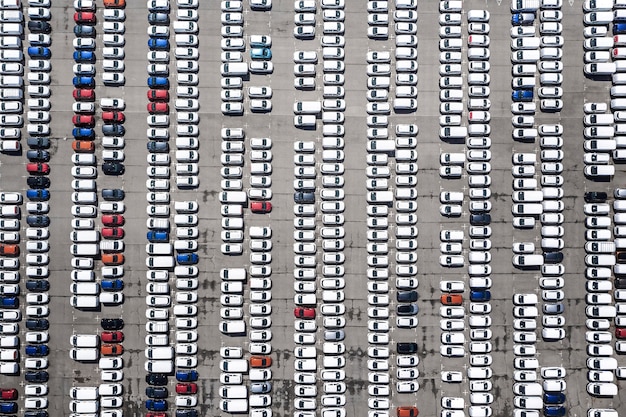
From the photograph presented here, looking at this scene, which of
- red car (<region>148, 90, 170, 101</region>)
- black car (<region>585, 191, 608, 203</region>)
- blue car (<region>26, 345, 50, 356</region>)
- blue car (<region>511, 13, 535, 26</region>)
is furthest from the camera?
blue car (<region>511, 13, 535, 26</region>)

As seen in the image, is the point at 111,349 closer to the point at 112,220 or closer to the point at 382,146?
the point at 112,220

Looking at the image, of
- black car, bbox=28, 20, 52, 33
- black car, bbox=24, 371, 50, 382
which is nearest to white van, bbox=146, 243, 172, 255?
black car, bbox=24, 371, 50, 382

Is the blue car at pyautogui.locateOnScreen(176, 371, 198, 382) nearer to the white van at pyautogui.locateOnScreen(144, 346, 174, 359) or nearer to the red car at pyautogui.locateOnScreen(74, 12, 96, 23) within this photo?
the white van at pyautogui.locateOnScreen(144, 346, 174, 359)

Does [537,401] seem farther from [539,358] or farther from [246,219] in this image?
[246,219]

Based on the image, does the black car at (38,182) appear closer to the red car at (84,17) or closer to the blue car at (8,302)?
the blue car at (8,302)

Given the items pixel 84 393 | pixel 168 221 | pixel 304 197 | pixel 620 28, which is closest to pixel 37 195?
pixel 168 221

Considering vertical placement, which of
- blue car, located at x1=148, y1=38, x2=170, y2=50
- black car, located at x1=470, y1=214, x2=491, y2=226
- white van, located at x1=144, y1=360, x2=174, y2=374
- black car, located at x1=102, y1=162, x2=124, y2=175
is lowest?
white van, located at x1=144, y1=360, x2=174, y2=374
